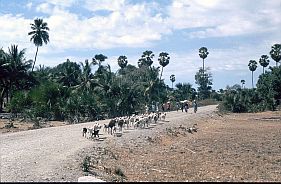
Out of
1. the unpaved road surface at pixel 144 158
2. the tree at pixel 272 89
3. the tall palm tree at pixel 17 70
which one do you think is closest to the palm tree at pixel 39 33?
the tall palm tree at pixel 17 70

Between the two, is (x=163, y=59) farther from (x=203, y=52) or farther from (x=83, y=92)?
(x=83, y=92)

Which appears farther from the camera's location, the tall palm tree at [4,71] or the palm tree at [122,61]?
the palm tree at [122,61]

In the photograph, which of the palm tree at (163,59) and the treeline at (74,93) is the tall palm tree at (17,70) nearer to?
the treeline at (74,93)

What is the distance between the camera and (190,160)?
68.1 ft

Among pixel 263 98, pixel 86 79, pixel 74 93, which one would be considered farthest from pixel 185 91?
pixel 74 93

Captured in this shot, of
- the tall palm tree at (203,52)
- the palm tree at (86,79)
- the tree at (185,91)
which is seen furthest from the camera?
the tall palm tree at (203,52)

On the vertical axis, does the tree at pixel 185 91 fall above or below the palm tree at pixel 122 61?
below

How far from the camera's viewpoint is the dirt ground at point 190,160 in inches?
659

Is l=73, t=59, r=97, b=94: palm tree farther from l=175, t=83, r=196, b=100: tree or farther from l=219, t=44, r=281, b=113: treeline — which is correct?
l=175, t=83, r=196, b=100: tree

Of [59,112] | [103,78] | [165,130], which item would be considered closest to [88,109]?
[59,112]

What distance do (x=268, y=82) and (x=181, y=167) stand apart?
6053 cm

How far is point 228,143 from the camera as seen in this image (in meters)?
27.9

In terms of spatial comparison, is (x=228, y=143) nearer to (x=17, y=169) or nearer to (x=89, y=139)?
(x=89, y=139)

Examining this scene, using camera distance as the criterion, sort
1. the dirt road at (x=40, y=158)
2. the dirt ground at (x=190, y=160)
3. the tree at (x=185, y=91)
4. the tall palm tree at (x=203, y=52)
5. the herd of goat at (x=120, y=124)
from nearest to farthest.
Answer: the dirt road at (x=40, y=158)
the dirt ground at (x=190, y=160)
the herd of goat at (x=120, y=124)
the tree at (x=185, y=91)
the tall palm tree at (x=203, y=52)
